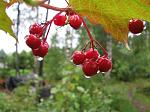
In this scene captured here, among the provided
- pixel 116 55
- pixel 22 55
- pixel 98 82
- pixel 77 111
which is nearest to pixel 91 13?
pixel 77 111

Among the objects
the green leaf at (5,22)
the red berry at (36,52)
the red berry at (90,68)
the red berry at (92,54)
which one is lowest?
the red berry at (90,68)


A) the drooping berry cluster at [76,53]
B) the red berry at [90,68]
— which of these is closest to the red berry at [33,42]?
the drooping berry cluster at [76,53]

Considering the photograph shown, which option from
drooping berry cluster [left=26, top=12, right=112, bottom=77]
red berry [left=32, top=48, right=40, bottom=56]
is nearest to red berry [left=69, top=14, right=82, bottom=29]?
drooping berry cluster [left=26, top=12, right=112, bottom=77]

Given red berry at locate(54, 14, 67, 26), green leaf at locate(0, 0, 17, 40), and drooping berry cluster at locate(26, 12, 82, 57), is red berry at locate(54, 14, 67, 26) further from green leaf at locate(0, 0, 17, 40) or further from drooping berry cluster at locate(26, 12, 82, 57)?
green leaf at locate(0, 0, 17, 40)

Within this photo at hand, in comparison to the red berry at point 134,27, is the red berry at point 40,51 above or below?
below

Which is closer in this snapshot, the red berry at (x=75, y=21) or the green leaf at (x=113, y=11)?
the green leaf at (x=113, y=11)

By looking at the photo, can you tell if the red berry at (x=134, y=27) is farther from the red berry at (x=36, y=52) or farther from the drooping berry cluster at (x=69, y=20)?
the red berry at (x=36, y=52)

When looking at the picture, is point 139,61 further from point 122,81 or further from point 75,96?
point 75,96

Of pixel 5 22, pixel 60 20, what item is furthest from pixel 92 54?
pixel 5 22
